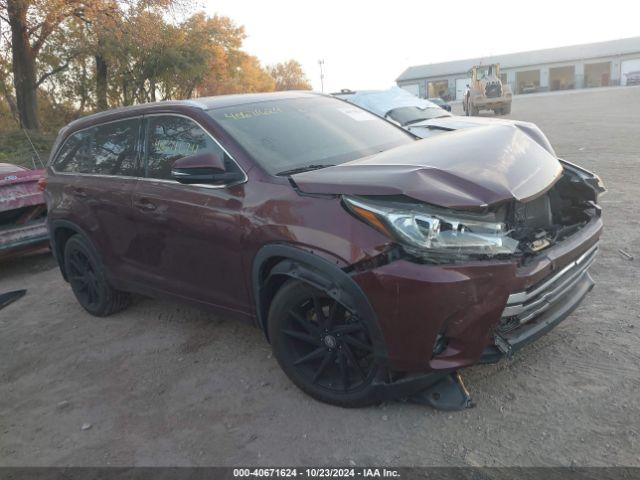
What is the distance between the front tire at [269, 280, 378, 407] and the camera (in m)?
3.00

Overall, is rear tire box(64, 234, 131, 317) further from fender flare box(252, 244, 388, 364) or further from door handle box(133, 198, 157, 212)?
fender flare box(252, 244, 388, 364)

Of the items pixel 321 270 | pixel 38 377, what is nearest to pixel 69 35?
pixel 38 377

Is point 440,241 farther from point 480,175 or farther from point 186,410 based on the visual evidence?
point 186,410

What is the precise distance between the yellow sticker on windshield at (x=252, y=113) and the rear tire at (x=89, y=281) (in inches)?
74.8

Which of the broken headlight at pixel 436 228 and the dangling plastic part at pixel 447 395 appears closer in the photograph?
the broken headlight at pixel 436 228

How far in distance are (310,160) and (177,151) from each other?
3.29 ft

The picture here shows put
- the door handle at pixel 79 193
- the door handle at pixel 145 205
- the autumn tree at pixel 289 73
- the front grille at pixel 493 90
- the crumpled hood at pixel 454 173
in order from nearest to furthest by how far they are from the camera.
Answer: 1. the crumpled hood at pixel 454 173
2. the door handle at pixel 145 205
3. the door handle at pixel 79 193
4. the front grille at pixel 493 90
5. the autumn tree at pixel 289 73

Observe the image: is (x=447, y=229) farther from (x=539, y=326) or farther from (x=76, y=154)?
(x=76, y=154)

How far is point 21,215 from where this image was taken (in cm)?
693

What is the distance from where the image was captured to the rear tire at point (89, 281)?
189 inches

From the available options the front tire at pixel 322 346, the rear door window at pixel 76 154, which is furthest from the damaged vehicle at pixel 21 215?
the front tire at pixel 322 346

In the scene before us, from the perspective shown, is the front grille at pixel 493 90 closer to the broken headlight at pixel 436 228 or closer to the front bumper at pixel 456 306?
the front bumper at pixel 456 306

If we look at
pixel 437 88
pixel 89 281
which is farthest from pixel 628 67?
pixel 89 281

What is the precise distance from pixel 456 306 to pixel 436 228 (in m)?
0.38
